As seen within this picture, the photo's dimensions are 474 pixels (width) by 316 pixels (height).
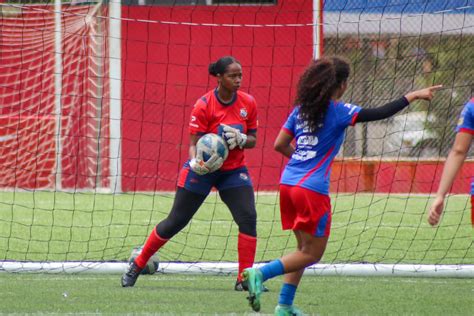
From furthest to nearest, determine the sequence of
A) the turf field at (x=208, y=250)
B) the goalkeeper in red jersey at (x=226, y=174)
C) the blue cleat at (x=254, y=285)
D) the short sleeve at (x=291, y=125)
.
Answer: the goalkeeper in red jersey at (x=226, y=174)
the turf field at (x=208, y=250)
the short sleeve at (x=291, y=125)
the blue cleat at (x=254, y=285)

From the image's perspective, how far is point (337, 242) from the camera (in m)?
11.6

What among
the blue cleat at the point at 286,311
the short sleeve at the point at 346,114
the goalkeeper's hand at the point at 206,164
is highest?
the short sleeve at the point at 346,114

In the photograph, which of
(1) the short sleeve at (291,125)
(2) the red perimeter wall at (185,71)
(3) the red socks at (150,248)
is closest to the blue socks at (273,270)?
(1) the short sleeve at (291,125)

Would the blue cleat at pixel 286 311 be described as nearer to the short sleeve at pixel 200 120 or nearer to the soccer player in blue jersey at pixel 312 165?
the soccer player in blue jersey at pixel 312 165

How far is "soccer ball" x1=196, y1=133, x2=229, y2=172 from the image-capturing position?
791 cm

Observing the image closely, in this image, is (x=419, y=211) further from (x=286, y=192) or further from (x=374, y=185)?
(x=286, y=192)

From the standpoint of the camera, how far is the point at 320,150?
6605mm

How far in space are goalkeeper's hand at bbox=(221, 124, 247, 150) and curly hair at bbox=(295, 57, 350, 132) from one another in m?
1.36

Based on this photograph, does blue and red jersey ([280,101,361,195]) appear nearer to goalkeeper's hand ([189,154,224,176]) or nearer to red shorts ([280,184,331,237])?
red shorts ([280,184,331,237])

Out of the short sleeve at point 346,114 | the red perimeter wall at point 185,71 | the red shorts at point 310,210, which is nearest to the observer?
the red shorts at point 310,210

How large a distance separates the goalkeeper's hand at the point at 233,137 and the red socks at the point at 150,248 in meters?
0.95

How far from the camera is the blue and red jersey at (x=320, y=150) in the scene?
6.57 m

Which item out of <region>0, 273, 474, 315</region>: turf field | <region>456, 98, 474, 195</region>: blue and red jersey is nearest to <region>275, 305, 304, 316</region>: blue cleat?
<region>0, 273, 474, 315</region>: turf field

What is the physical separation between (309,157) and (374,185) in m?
11.6
